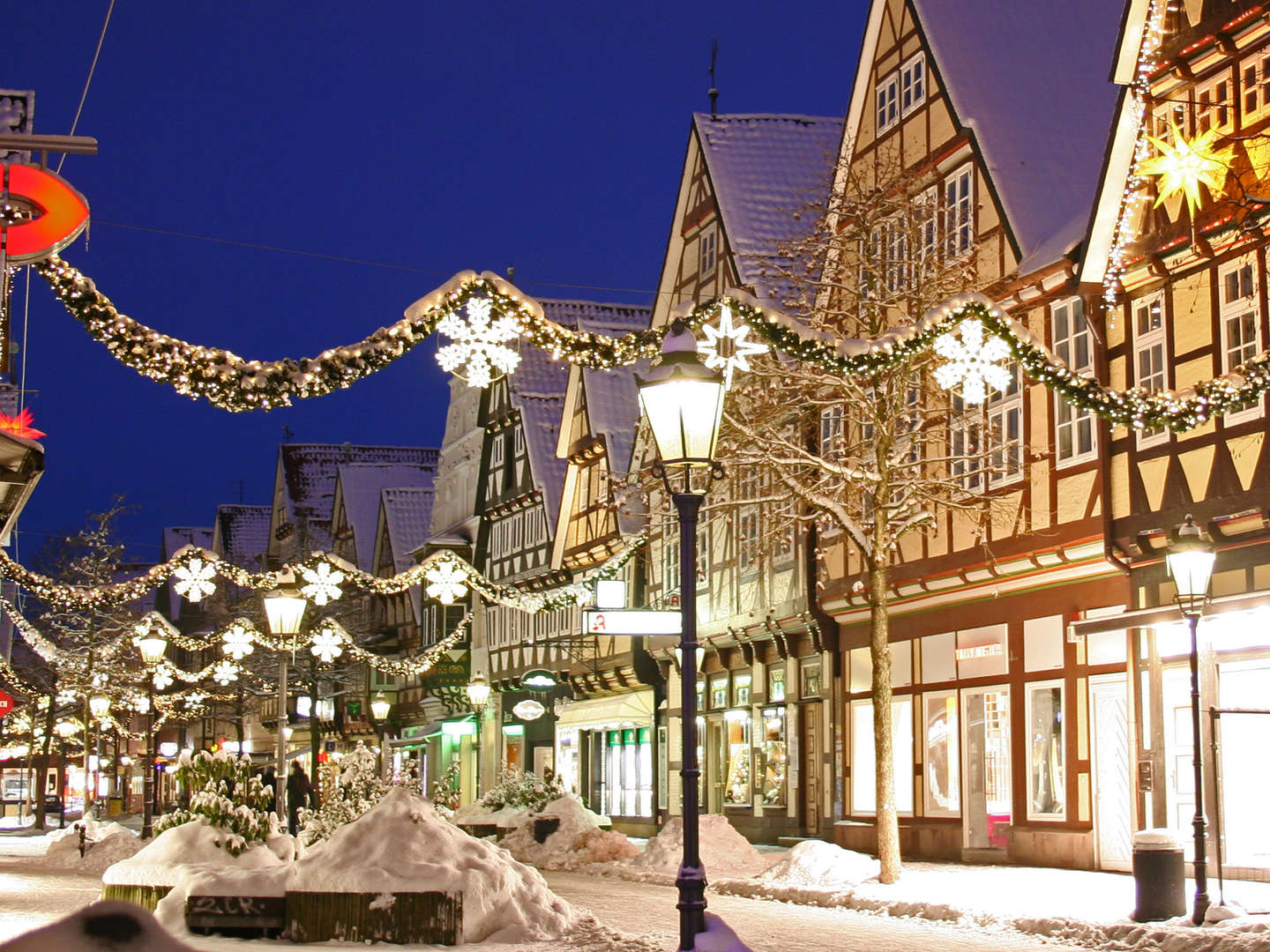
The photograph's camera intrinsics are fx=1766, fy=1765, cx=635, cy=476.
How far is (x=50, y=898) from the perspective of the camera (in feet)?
72.5

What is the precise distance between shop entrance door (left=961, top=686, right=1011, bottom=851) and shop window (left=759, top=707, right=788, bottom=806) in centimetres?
773

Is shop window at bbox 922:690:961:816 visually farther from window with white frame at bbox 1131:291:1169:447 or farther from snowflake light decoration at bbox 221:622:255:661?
snowflake light decoration at bbox 221:622:255:661

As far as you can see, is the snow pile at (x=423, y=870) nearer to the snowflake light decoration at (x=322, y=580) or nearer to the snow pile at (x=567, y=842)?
the snowflake light decoration at (x=322, y=580)

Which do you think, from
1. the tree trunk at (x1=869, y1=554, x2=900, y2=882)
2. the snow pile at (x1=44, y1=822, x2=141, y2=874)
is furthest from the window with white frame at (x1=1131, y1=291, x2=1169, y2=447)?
the snow pile at (x1=44, y1=822, x2=141, y2=874)

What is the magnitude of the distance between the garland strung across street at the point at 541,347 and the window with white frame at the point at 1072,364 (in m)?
10.0

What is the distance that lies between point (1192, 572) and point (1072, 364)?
9.25 m

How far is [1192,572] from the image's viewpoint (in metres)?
16.9

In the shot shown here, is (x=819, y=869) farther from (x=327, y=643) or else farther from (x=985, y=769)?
(x=327, y=643)

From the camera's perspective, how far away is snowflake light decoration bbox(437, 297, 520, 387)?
1422 cm

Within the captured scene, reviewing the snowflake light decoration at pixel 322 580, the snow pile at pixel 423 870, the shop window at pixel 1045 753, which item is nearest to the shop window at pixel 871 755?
the shop window at pixel 1045 753

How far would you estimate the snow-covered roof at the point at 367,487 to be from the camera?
75.1m

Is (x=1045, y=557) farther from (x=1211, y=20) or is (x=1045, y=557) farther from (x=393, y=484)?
(x=393, y=484)

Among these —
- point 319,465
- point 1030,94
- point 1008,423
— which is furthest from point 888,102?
point 319,465

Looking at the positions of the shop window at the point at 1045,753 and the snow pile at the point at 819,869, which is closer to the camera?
the snow pile at the point at 819,869
